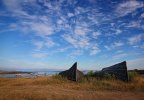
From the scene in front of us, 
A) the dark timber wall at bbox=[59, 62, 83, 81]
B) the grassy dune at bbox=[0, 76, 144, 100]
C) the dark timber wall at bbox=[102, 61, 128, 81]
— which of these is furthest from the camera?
the dark timber wall at bbox=[59, 62, 83, 81]

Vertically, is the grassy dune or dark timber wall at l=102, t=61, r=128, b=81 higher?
dark timber wall at l=102, t=61, r=128, b=81

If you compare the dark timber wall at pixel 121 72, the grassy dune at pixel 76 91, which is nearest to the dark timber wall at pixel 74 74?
the grassy dune at pixel 76 91

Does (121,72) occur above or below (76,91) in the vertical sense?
above

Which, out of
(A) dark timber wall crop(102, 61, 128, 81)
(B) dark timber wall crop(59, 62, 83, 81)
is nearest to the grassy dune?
(B) dark timber wall crop(59, 62, 83, 81)

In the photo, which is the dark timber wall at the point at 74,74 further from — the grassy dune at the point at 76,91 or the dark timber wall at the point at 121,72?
the dark timber wall at the point at 121,72

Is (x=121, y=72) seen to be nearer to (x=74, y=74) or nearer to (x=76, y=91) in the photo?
(x=74, y=74)

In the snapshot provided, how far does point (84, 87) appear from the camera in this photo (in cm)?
1692

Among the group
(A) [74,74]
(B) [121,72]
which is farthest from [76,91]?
(B) [121,72]

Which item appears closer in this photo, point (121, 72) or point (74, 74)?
point (121, 72)

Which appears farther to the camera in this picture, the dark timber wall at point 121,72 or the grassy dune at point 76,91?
the dark timber wall at point 121,72

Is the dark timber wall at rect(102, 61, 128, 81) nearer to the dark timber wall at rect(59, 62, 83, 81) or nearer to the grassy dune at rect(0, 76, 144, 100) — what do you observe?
the grassy dune at rect(0, 76, 144, 100)

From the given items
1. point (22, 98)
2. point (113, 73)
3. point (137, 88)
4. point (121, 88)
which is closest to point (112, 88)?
point (121, 88)

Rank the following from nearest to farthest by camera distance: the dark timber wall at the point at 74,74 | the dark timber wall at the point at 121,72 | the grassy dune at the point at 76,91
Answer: the grassy dune at the point at 76,91
the dark timber wall at the point at 121,72
the dark timber wall at the point at 74,74

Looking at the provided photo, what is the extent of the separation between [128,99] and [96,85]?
19.7 feet
